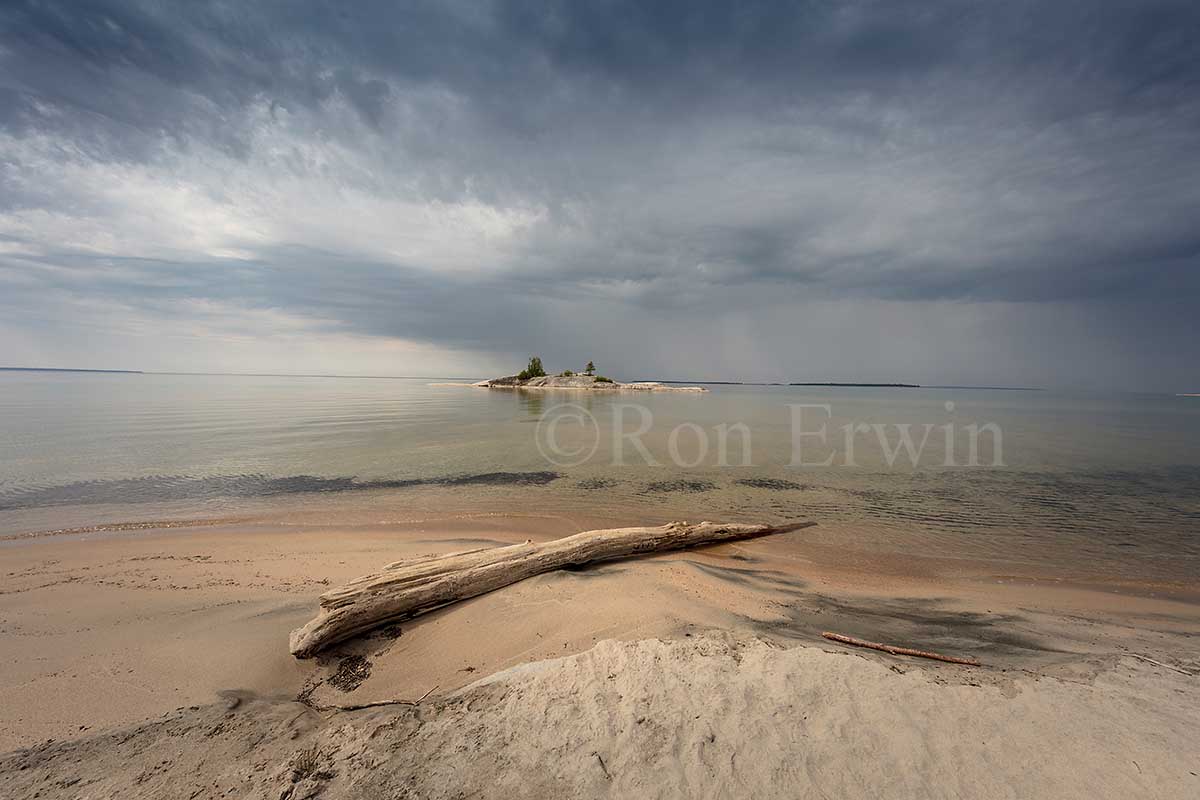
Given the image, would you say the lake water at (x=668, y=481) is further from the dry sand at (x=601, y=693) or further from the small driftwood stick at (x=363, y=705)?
the small driftwood stick at (x=363, y=705)

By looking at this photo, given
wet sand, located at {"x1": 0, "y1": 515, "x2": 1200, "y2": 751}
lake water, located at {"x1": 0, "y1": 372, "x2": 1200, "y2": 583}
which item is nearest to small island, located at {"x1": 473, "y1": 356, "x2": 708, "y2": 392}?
lake water, located at {"x1": 0, "y1": 372, "x2": 1200, "y2": 583}

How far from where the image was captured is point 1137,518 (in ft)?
45.0

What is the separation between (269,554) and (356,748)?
7.69 metres

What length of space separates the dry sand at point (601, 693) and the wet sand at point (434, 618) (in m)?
0.04

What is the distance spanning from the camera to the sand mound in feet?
11.1

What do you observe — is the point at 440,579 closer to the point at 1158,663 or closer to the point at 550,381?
the point at 1158,663

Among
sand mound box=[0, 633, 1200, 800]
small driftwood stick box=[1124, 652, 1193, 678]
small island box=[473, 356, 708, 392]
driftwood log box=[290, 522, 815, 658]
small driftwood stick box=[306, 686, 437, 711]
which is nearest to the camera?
sand mound box=[0, 633, 1200, 800]

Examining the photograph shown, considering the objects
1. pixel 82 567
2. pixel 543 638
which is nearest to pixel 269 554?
pixel 82 567

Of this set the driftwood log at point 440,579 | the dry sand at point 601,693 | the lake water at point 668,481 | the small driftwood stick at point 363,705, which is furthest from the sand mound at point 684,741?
the lake water at point 668,481

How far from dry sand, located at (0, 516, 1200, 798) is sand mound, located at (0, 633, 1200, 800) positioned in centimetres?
2

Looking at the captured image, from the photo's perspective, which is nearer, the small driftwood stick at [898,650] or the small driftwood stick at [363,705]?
the small driftwood stick at [363,705]

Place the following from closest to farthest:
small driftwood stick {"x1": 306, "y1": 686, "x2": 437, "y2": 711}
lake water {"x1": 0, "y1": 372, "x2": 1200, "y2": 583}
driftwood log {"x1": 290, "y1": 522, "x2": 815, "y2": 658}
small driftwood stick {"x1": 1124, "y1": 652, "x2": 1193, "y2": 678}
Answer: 1. small driftwood stick {"x1": 306, "y1": 686, "x2": 437, "y2": 711}
2. small driftwood stick {"x1": 1124, "y1": 652, "x2": 1193, "y2": 678}
3. driftwood log {"x1": 290, "y1": 522, "x2": 815, "y2": 658}
4. lake water {"x1": 0, "y1": 372, "x2": 1200, "y2": 583}

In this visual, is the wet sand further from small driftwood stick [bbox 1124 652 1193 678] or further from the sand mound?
the sand mound

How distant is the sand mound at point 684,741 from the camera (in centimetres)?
339
